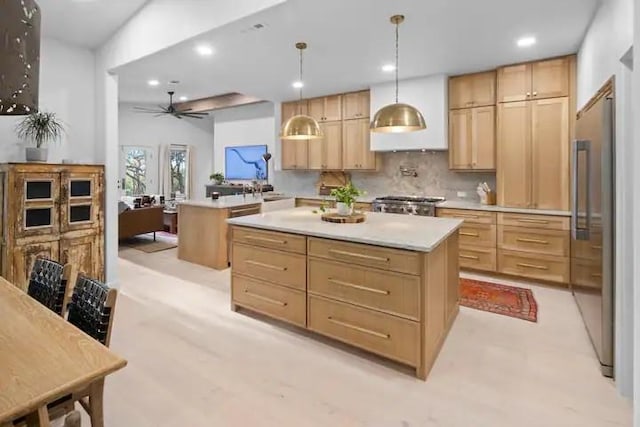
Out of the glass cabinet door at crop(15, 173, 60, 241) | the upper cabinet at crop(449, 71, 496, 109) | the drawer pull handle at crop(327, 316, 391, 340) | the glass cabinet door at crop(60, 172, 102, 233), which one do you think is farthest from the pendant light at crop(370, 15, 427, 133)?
A: the glass cabinet door at crop(15, 173, 60, 241)

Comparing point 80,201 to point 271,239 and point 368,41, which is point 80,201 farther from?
point 368,41

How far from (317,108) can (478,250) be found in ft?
11.8

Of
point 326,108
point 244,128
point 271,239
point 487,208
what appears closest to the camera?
point 271,239

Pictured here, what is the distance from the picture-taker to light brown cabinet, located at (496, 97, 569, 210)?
14.2 feet

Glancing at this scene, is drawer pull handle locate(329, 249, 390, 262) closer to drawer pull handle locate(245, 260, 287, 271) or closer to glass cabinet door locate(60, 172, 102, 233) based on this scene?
drawer pull handle locate(245, 260, 287, 271)

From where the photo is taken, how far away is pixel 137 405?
2.18m

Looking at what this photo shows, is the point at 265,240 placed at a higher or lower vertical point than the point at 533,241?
higher

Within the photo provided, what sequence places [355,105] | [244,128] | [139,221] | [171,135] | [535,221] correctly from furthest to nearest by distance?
[171,135]
[244,128]
[139,221]
[355,105]
[535,221]

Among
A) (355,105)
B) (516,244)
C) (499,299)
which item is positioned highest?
(355,105)

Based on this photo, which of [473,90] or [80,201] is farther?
[473,90]

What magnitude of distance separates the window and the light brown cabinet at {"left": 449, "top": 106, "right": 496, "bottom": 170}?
23.3ft

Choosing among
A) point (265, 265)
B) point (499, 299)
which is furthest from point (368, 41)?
point (499, 299)

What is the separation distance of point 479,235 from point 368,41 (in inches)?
106

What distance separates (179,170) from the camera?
391 inches
